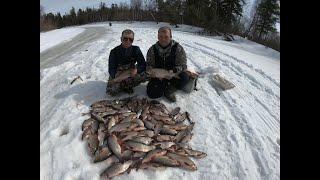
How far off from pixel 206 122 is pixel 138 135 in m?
1.25

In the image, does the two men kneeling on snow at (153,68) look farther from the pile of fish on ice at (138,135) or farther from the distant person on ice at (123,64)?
the pile of fish on ice at (138,135)

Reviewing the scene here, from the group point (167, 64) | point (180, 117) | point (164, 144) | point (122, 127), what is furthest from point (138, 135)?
point (167, 64)

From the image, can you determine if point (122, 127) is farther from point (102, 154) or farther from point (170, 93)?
point (170, 93)

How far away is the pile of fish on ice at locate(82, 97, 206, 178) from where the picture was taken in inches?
187

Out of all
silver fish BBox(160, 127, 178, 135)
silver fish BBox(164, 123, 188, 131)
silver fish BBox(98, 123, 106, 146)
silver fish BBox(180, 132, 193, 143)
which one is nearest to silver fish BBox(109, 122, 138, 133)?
silver fish BBox(98, 123, 106, 146)

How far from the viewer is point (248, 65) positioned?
9523mm

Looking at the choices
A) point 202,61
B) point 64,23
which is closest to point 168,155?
point 202,61

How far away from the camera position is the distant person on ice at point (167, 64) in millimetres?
6730

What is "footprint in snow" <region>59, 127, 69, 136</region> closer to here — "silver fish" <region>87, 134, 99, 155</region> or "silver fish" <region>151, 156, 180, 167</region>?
"silver fish" <region>87, 134, 99, 155</region>

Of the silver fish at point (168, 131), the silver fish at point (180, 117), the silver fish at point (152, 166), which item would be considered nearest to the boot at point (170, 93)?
the silver fish at point (180, 117)
